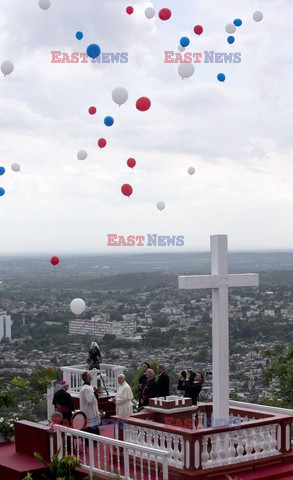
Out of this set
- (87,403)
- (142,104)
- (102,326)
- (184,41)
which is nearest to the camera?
(87,403)

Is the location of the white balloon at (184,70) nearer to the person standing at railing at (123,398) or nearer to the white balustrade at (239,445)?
the person standing at railing at (123,398)

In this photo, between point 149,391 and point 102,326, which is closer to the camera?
point 149,391

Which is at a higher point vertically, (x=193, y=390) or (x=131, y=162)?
(x=131, y=162)

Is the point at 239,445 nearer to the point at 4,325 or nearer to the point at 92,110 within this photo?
the point at 92,110

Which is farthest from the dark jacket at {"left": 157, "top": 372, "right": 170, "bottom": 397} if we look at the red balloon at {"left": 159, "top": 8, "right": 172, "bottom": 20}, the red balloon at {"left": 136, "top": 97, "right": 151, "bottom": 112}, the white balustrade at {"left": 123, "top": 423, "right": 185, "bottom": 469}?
the red balloon at {"left": 159, "top": 8, "right": 172, "bottom": 20}

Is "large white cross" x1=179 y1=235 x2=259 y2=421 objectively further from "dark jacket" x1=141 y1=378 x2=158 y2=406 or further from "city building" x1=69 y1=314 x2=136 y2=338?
"city building" x1=69 y1=314 x2=136 y2=338

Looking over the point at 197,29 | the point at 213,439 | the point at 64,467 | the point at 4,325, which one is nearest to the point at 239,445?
the point at 213,439

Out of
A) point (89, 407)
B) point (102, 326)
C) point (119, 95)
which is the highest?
point (119, 95)
